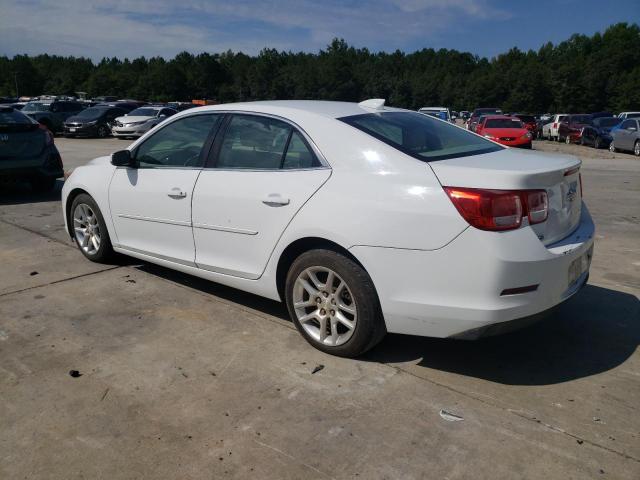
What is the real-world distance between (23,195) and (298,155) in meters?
8.07

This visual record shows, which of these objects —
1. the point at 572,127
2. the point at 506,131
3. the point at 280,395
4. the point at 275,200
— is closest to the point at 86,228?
the point at 275,200

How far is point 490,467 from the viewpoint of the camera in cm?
257

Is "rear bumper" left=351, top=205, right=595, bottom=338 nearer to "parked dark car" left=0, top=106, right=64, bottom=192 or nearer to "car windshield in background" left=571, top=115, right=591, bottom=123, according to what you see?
"parked dark car" left=0, top=106, right=64, bottom=192

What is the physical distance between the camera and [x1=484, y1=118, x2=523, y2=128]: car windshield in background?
73.2 ft

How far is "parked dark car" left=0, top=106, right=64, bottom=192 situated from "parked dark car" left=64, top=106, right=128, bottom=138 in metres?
18.0

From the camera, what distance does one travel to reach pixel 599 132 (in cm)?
2612

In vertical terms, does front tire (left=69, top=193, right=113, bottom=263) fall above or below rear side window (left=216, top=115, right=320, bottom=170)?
below

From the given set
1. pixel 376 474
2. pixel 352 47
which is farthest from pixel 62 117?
pixel 352 47

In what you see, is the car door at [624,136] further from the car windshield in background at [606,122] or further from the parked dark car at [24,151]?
the parked dark car at [24,151]

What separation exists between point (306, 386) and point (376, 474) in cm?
86

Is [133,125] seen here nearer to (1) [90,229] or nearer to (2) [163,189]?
(1) [90,229]

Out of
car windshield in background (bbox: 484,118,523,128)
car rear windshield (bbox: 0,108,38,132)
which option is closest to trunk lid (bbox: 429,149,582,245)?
car rear windshield (bbox: 0,108,38,132)

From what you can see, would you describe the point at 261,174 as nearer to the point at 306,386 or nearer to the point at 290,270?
the point at 290,270

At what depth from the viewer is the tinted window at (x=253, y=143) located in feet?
12.8
